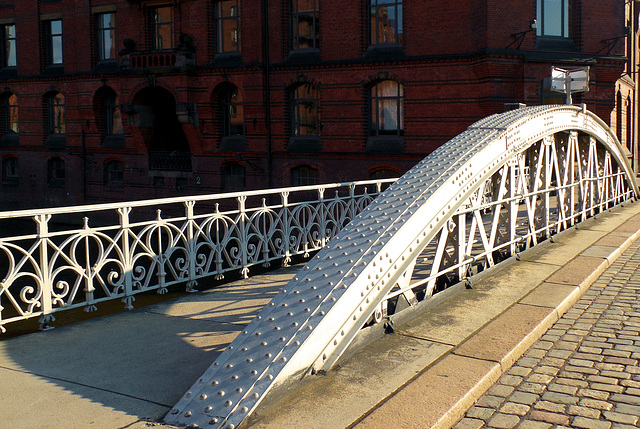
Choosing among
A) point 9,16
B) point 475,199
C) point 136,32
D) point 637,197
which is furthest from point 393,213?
point 9,16

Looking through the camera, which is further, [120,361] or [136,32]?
[136,32]

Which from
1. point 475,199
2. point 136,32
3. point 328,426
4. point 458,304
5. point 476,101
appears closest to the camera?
point 328,426

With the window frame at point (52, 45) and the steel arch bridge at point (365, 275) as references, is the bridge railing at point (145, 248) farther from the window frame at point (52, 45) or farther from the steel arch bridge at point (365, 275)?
the window frame at point (52, 45)

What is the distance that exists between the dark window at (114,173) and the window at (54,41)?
5.69 metres

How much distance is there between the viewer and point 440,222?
5.27m

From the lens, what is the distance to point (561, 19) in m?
21.0

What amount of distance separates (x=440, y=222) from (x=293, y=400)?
2240 millimetres

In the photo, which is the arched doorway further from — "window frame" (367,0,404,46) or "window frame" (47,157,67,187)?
"window frame" (367,0,404,46)

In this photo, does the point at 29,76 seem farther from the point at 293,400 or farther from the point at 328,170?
the point at 293,400

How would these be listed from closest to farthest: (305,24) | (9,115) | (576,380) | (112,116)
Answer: (576,380)
(305,24)
(112,116)
(9,115)

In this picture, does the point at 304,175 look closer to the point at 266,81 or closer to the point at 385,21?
the point at 266,81

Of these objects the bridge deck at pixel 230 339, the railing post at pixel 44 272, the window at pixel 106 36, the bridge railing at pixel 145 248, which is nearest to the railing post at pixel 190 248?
the bridge railing at pixel 145 248

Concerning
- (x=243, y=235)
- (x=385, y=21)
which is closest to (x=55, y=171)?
(x=385, y=21)

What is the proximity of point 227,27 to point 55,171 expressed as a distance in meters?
11.3
